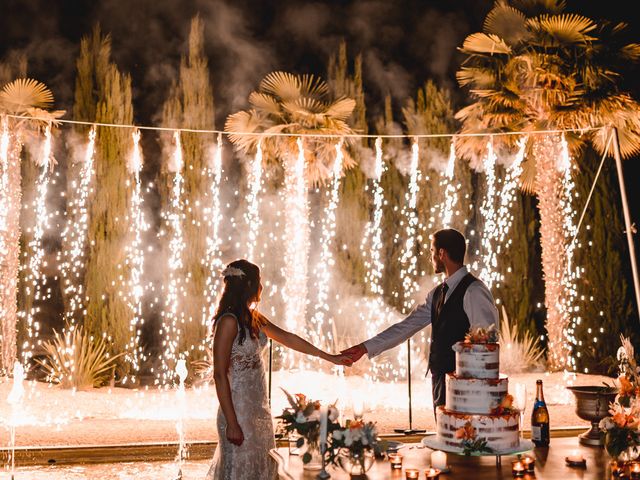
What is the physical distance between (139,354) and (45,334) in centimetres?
195

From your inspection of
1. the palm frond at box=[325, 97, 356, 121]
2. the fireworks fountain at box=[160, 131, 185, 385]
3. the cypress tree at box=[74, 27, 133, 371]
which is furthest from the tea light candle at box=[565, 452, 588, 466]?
the fireworks fountain at box=[160, 131, 185, 385]

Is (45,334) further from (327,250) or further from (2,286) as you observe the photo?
(327,250)

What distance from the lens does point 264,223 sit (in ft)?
46.0

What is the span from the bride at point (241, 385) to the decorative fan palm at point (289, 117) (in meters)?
8.03

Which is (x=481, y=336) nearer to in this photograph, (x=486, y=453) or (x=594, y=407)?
(x=486, y=453)

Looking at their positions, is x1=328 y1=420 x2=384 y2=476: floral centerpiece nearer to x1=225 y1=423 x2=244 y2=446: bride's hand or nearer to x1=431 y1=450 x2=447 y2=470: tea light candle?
x1=431 y1=450 x2=447 y2=470: tea light candle

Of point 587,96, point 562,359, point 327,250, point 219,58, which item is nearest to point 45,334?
point 327,250

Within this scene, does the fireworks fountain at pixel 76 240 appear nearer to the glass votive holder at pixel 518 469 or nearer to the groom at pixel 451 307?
the groom at pixel 451 307

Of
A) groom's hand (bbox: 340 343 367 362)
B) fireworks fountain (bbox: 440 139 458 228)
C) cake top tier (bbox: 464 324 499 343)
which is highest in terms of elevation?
fireworks fountain (bbox: 440 139 458 228)

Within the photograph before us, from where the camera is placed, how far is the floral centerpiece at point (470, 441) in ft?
9.96

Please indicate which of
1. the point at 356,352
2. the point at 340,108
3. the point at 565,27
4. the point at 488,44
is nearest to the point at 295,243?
the point at 340,108

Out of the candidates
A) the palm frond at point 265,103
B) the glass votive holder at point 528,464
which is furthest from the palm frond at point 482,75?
the glass votive holder at point 528,464

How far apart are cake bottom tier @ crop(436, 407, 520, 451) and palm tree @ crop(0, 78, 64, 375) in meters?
9.80

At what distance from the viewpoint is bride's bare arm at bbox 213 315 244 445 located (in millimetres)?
3838
